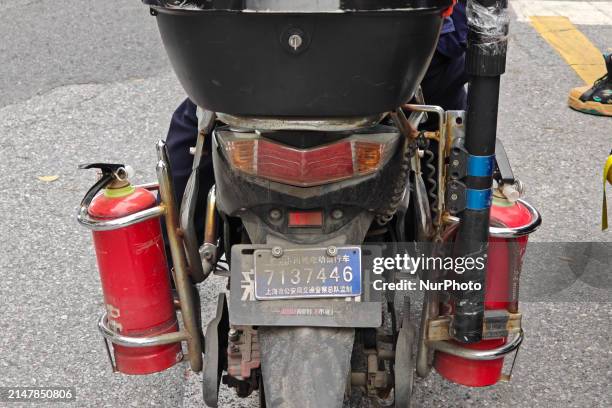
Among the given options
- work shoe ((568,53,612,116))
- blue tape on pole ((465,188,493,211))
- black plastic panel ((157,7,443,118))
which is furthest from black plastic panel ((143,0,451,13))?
work shoe ((568,53,612,116))

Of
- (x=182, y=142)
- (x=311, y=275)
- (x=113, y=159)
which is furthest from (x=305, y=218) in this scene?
(x=113, y=159)

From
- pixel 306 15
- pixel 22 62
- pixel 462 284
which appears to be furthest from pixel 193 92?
pixel 22 62

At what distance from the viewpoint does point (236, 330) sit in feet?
7.79

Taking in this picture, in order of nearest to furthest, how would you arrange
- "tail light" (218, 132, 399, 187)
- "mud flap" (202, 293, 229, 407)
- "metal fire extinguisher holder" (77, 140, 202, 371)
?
1. "tail light" (218, 132, 399, 187)
2. "mud flap" (202, 293, 229, 407)
3. "metal fire extinguisher holder" (77, 140, 202, 371)

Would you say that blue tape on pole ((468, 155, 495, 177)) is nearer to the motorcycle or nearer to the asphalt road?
the motorcycle

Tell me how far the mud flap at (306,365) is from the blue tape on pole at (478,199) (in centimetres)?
43

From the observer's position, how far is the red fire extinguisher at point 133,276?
7.84 ft

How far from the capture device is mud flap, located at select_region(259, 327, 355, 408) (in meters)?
2.07

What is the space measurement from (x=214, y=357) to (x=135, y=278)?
32cm

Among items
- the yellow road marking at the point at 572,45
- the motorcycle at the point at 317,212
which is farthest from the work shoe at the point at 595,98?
the motorcycle at the point at 317,212

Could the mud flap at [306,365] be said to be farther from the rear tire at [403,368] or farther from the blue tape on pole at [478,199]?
the blue tape on pole at [478,199]

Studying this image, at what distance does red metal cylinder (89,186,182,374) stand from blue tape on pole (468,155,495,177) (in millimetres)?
877

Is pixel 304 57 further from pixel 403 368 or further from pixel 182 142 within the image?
pixel 182 142

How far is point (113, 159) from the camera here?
16.0 feet
